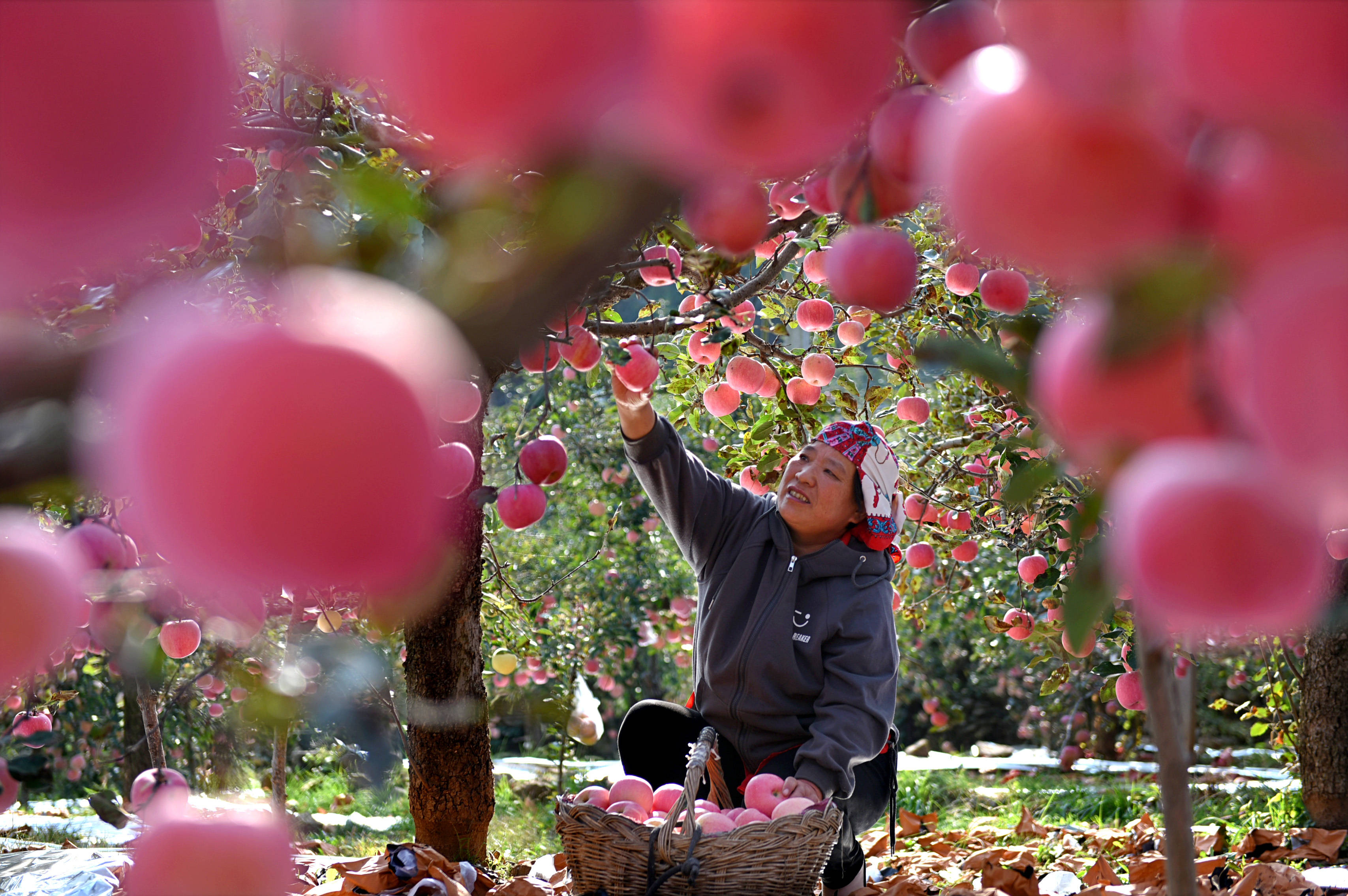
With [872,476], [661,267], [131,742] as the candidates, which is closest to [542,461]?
[661,267]

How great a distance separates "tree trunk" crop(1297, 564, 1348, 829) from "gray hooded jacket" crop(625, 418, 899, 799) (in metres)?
1.59

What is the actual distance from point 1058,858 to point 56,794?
18.5 ft

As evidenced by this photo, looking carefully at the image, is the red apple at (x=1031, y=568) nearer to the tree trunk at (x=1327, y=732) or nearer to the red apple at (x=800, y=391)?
the red apple at (x=800, y=391)

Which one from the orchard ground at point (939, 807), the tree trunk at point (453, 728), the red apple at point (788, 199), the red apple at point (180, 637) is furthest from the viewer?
the orchard ground at point (939, 807)

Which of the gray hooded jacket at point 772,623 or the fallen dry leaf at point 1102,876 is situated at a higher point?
the gray hooded jacket at point 772,623

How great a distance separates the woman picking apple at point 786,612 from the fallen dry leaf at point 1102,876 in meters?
0.56

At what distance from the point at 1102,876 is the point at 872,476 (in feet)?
3.92

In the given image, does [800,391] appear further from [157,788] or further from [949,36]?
[949,36]

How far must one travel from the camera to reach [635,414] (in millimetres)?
2654

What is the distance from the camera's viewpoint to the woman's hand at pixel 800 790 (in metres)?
2.24

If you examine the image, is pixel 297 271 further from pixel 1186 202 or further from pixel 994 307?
pixel 994 307

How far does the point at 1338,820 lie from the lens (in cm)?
327

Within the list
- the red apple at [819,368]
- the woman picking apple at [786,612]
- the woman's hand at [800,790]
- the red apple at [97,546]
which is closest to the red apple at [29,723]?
the red apple at [97,546]

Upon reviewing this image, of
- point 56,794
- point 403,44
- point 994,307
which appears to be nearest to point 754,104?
point 403,44
